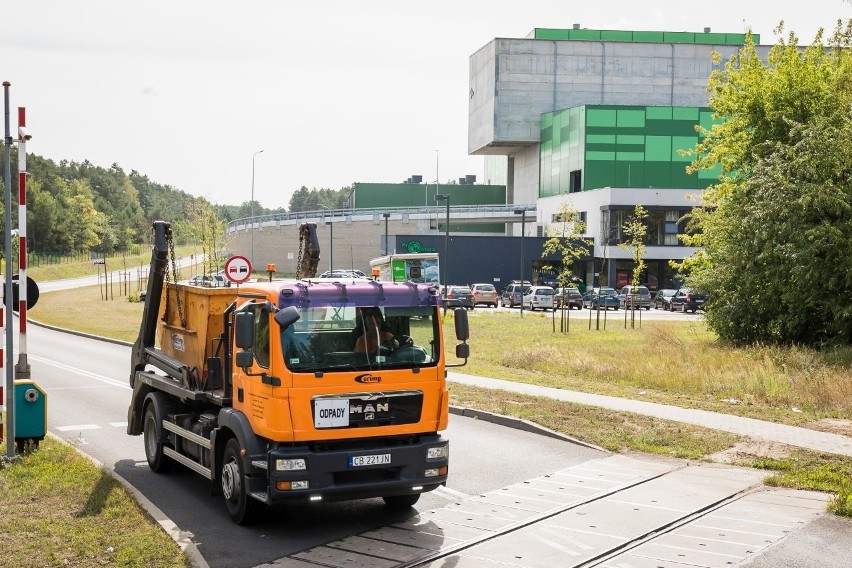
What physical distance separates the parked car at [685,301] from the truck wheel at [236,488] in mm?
50195

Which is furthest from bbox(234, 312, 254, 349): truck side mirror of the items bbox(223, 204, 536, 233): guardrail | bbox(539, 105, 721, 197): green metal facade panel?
bbox(223, 204, 536, 233): guardrail

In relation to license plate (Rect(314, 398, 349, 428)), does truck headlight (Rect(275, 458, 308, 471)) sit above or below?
below

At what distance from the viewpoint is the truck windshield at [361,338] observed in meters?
9.32

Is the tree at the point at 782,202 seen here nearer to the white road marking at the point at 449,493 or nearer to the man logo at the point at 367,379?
the white road marking at the point at 449,493

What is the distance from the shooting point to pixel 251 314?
30.3 ft

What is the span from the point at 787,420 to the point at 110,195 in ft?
527

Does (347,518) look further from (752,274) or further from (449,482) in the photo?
(752,274)

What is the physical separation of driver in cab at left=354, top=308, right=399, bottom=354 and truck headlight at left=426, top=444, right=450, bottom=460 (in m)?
1.05

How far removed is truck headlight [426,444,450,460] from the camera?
31.6 ft

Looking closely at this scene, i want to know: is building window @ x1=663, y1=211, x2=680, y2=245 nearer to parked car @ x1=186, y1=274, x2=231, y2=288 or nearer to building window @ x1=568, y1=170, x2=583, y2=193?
building window @ x1=568, y1=170, x2=583, y2=193

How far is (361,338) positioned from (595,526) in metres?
2.87

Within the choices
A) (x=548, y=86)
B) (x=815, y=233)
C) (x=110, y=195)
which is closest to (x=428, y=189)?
(x=548, y=86)

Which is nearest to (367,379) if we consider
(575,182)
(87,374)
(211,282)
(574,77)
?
(211,282)

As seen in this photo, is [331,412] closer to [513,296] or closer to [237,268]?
[237,268]
